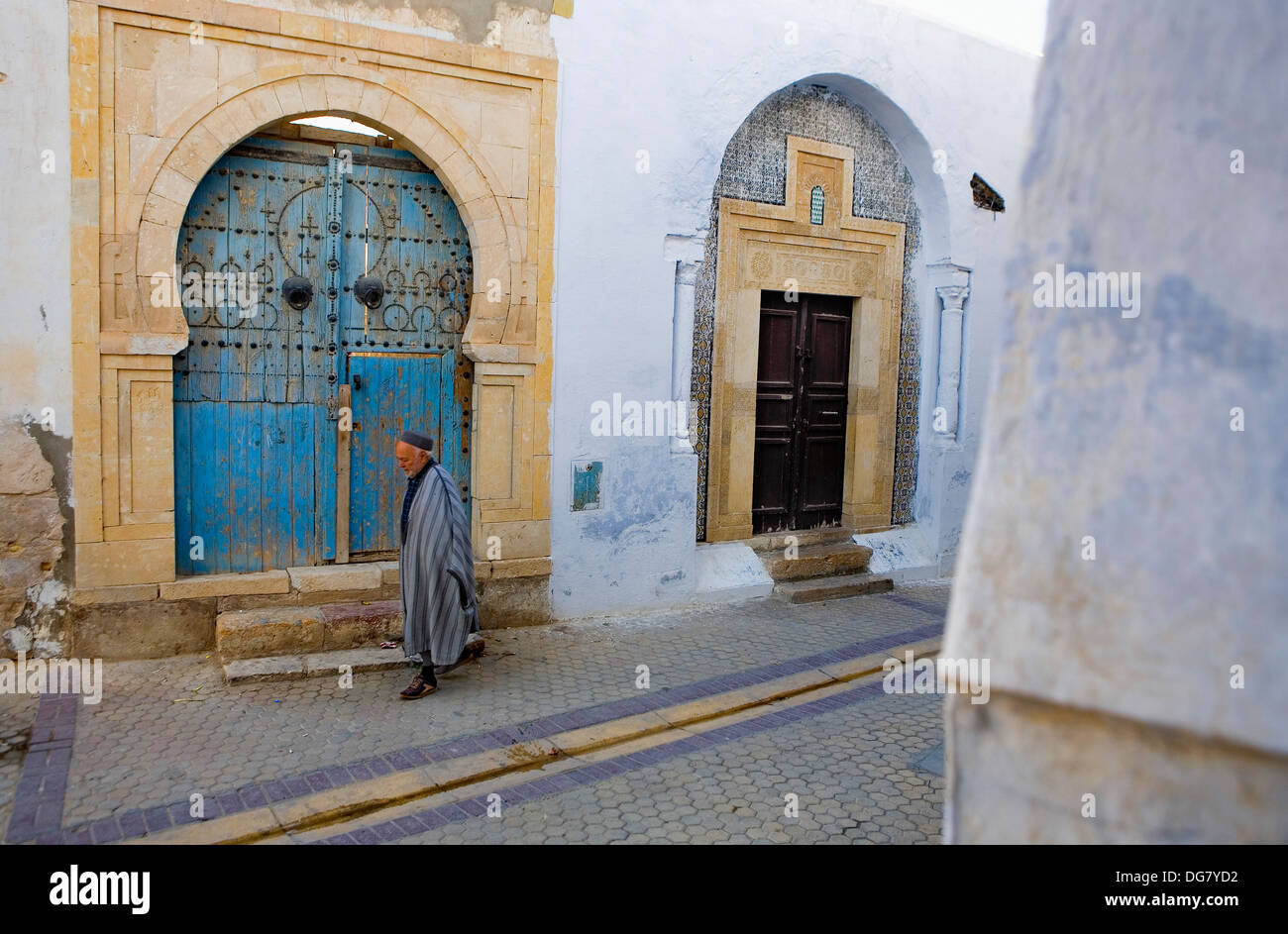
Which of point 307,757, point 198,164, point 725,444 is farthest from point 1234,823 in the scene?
point 725,444

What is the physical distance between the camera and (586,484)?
21.4 ft

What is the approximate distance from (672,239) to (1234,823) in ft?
21.1

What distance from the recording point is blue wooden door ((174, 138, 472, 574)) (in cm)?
556

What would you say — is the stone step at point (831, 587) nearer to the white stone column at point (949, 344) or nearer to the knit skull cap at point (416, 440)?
the white stone column at point (949, 344)

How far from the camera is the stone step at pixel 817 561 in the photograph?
7.59 m

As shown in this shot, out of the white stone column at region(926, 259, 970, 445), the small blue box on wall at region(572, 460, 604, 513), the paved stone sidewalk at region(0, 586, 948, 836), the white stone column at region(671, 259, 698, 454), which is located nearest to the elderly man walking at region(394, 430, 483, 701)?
the paved stone sidewalk at region(0, 586, 948, 836)

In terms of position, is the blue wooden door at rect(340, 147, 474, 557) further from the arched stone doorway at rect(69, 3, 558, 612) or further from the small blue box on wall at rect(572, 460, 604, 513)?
the small blue box on wall at rect(572, 460, 604, 513)

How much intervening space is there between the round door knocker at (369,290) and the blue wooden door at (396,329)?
1.5 inches

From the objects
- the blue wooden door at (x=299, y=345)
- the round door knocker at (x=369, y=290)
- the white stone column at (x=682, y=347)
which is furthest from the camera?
the white stone column at (x=682, y=347)

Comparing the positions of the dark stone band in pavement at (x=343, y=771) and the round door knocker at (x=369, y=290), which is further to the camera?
the round door knocker at (x=369, y=290)

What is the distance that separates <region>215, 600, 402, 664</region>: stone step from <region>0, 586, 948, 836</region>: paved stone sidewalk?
0.20 m

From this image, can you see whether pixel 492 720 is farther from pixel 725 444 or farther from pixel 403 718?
pixel 725 444

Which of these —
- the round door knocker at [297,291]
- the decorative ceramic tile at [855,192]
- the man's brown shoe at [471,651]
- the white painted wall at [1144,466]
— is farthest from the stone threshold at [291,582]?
the white painted wall at [1144,466]

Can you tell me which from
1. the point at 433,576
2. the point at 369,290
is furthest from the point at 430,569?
the point at 369,290
